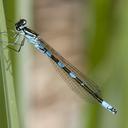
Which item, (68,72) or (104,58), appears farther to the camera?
(68,72)

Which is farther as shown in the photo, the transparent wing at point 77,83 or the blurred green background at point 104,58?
the transparent wing at point 77,83

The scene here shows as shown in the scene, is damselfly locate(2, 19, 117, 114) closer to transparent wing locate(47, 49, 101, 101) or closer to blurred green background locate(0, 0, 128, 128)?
transparent wing locate(47, 49, 101, 101)

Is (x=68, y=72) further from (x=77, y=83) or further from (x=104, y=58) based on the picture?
(x=104, y=58)

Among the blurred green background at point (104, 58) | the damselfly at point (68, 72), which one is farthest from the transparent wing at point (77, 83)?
the blurred green background at point (104, 58)

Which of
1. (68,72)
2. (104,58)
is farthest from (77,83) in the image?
(104,58)

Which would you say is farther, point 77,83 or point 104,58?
point 77,83

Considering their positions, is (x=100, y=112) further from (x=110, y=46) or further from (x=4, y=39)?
(x=4, y=39)

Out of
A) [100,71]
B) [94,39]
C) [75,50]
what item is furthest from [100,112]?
[75,50]

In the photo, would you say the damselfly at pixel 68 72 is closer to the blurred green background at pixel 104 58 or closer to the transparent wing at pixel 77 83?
the transparent wing at pixel 77 83
